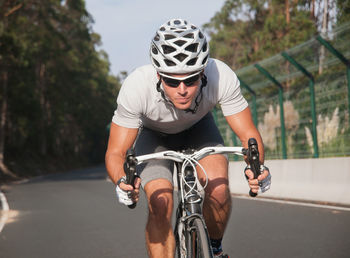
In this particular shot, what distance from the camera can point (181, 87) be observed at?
12.6 feet

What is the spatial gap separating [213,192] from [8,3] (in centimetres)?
2922

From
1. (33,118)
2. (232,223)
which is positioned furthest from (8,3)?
(232,223)

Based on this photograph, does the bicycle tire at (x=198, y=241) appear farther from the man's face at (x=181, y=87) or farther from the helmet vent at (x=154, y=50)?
the helmet vent at (x=154, y=50)

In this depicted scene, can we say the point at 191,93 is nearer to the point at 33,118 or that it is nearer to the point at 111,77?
the point at 33,118

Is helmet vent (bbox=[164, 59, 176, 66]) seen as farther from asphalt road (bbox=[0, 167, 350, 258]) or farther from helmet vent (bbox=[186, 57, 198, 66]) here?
asphalt road (bbox=[0, 167, 350, 258])

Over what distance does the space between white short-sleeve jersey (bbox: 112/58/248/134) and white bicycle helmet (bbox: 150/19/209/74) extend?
393 millimetres

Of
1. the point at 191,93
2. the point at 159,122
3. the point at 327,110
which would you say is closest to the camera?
the point at 191,93

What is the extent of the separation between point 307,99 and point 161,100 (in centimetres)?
882

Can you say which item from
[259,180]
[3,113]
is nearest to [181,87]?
[259,180]

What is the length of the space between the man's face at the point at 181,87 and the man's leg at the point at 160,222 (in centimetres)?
62

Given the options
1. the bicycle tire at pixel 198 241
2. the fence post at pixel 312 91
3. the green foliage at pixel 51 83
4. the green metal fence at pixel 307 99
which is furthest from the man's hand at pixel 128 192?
the green foliage at pixel 51 83

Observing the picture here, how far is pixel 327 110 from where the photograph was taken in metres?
11.7

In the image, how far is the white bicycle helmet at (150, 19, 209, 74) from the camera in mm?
3723

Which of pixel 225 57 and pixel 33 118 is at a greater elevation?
pixel 225 57
